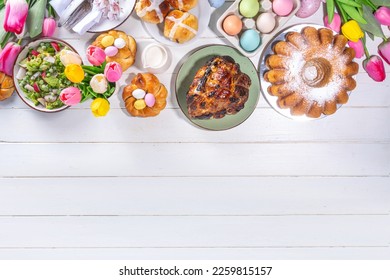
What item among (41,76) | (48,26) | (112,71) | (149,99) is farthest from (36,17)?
(149,99)

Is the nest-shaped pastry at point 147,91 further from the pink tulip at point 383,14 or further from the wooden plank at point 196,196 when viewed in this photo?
the pink tulip at point 383,14

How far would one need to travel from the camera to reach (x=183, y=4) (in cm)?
141

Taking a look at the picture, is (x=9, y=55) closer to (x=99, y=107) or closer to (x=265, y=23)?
(x=99, y=107)

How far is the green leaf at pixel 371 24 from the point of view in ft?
4.72

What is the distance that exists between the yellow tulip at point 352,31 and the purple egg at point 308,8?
0.30 feet

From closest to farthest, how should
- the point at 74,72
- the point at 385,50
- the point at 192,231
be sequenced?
the point at 74,72 → the point at 385,50 → the point at 192,231

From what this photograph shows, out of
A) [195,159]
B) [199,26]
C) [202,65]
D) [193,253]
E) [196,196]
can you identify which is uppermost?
[199,26]

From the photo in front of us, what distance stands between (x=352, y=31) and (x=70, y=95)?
77cm

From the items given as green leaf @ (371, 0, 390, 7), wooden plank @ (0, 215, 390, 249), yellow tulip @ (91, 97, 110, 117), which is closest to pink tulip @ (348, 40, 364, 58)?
green leaf @ (371, 0, 390, 7)

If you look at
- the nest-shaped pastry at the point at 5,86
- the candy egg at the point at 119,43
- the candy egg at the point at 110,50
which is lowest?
the nest-shaped pastry at the point at 5,86

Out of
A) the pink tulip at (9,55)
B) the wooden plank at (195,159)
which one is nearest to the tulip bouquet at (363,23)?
the wooden plank at (195,159)

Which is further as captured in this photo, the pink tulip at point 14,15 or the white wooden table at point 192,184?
the white wooden table at point 192,184

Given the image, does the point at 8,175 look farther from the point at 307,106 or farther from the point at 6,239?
the point at 307,106

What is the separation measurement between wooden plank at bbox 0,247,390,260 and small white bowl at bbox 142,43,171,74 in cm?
55
